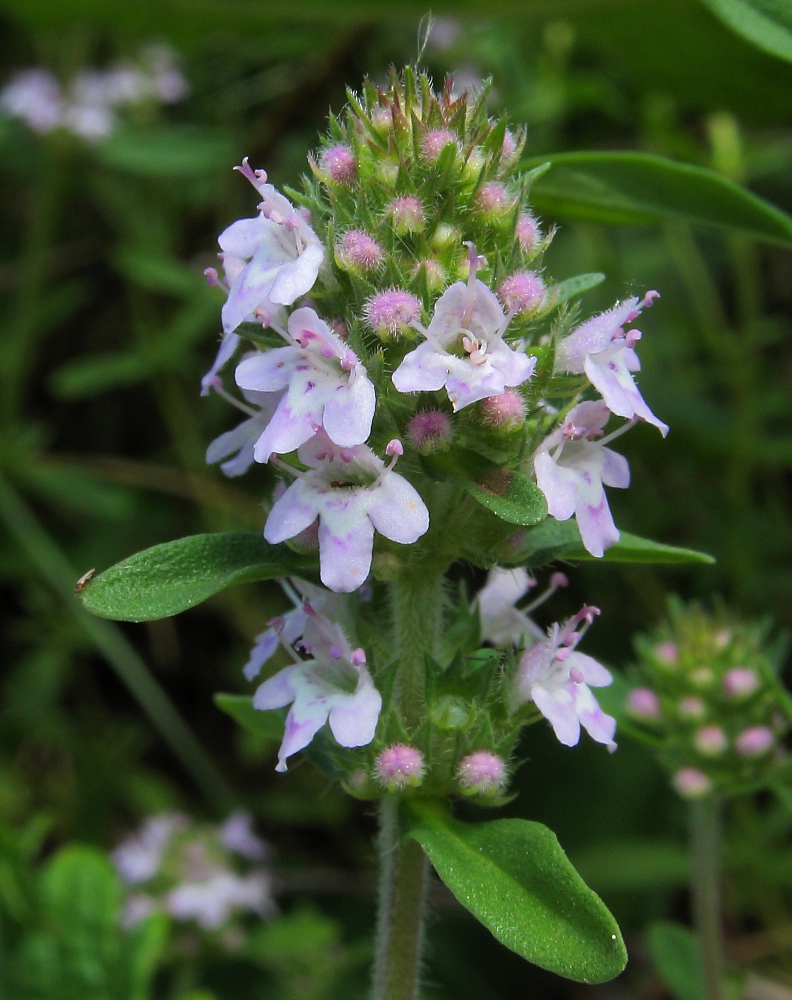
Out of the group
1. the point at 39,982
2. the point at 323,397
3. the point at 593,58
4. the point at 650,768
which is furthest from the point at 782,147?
the point at 39,982

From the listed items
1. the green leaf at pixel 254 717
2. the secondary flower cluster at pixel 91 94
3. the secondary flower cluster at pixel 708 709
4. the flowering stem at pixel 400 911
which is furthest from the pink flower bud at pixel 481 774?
the secondary flower cluster at pixel 91 94

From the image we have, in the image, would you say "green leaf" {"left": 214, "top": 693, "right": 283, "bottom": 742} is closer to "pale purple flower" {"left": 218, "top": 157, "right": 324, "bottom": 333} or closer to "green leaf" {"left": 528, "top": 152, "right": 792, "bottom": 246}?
"pale purple flower" {"left": 218, "top": 157, "right": 324, "bottom": 333}

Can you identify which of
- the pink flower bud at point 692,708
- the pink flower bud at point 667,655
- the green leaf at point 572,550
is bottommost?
the green leaf at point 572,550

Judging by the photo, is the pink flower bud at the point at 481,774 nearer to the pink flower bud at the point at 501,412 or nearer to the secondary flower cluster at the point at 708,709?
the pink flower bud at the point at 501,412

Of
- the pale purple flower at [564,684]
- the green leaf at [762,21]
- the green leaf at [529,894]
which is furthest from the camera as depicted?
the green leaf at [762,21]

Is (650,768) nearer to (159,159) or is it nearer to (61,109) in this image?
(159,159)

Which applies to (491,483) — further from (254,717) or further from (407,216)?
(254,717)

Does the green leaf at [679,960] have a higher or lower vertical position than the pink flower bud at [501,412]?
lower

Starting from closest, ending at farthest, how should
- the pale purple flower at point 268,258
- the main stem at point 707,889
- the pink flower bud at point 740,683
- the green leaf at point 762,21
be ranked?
the pale purple flower at point 268,258
the green leaf at point 762,21
the main stem at point 707,889
the pink flower bud at point 740,683

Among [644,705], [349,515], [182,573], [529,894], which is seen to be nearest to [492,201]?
[349,515]
